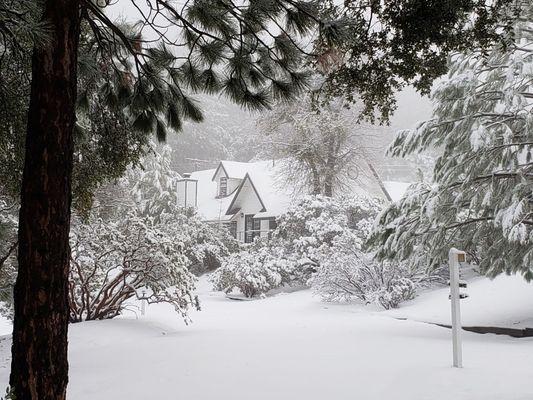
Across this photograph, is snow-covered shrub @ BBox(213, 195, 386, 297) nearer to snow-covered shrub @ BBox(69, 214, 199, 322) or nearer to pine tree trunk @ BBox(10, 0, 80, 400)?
snow-covered shrub @ BBox(69, 214, 199, 322)

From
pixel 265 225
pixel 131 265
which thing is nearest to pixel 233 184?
pixel 265 225

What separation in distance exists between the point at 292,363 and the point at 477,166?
4.76 meters

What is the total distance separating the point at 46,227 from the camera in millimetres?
3555

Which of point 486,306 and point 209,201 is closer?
point 486,306

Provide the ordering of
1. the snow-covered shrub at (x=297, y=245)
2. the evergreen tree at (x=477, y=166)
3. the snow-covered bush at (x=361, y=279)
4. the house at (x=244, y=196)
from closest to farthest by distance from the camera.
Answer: the evergreen tree at (x=477, y=166)
the snow-covered bush at (x=361, y=279)
the snow-covered shrub at (x=297, y=245)
the house at (x=244, y=196)

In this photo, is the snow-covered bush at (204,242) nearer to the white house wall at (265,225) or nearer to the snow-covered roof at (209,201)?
the white house wall at (265,225)

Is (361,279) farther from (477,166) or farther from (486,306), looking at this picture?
(477,166)

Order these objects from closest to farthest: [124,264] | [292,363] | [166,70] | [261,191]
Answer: [166,70] → [292,363] → [124,264] → [261,191]

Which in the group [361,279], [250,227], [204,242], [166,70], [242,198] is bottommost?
[361,279]

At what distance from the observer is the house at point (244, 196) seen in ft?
89.0

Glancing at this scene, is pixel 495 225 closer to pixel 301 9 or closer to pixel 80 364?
pixel 301 9

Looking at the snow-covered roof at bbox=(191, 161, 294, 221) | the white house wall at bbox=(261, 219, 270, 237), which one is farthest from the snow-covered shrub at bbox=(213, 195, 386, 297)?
the white house wall at bbox=(261, 219, 270, 237)

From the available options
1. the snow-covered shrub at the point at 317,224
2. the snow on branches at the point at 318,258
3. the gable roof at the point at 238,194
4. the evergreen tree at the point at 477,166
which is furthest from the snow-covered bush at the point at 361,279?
the gable roof at the point at 238,194

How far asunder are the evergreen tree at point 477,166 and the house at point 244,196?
50.8ft
